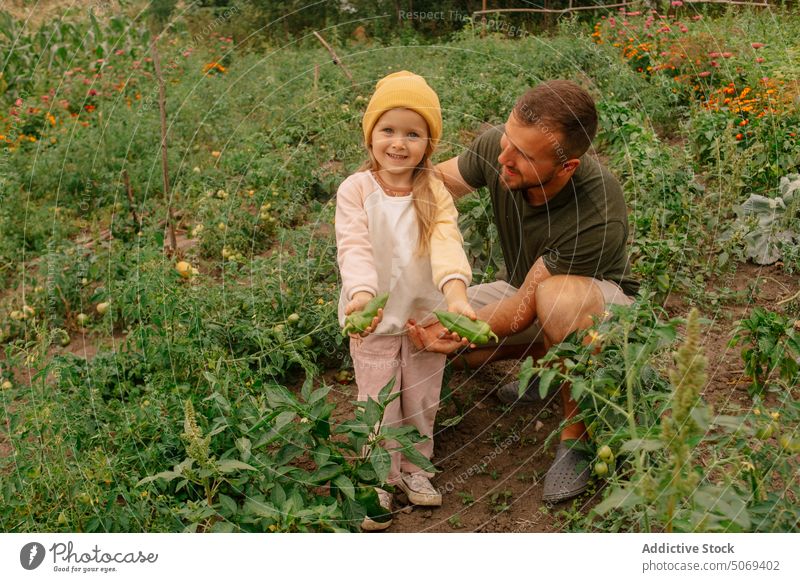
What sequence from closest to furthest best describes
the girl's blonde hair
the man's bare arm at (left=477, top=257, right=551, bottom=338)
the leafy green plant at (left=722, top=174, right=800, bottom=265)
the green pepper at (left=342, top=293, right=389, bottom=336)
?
the green pepper at (left=342, top=293, right=389, bottom=336) < the girl's blonde hair < the man's bare arm at (left=477, top=257, right=551, bottom=338) < the leafy green plant at (left=722, top=174, right=800, bottom=265)

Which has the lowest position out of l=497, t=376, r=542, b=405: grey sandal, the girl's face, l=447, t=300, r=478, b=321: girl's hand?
l=497, t=376, r=542, b=405: grey sandal

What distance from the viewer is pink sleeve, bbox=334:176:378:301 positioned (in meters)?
2.77

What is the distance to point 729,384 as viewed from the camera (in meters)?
3.34

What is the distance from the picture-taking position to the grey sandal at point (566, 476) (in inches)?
115

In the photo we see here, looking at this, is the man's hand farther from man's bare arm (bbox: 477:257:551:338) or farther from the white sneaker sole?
the white sneaker sole

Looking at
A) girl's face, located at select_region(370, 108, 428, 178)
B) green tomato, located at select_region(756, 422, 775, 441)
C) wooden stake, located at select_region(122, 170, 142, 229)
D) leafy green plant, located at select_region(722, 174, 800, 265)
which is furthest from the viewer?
wooden stake, located at select_region(122, 170, 142, 229)

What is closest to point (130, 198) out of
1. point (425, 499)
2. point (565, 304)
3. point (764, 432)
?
point (425, 499)

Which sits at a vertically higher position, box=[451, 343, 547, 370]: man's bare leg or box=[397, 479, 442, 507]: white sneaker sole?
box=[451, 343, 547, 370]: man's bare leg

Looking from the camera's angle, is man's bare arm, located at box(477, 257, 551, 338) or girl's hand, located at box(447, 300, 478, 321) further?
man's bare arm, located at box(477, 257, 551, 338)

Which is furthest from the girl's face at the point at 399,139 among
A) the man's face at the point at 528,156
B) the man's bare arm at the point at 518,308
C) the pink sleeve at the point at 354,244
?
the man's bare arm at the point at 518,308

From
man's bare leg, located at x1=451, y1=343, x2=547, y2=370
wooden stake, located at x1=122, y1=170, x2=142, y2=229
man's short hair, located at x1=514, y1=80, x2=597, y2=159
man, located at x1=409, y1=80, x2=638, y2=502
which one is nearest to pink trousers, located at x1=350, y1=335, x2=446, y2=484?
man, located at x1=409, y1=80, x2=638, y2=502

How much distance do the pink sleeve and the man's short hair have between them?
0.67 m
